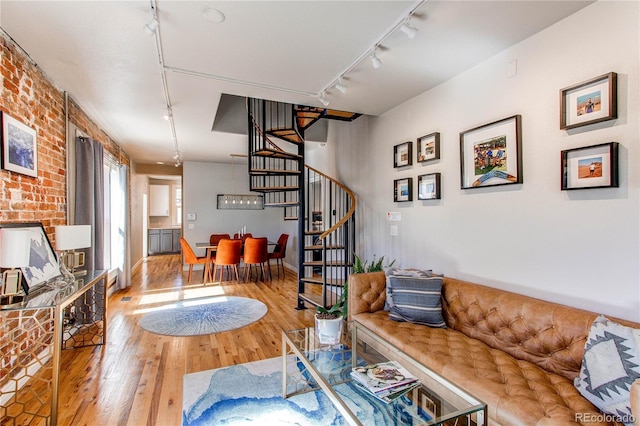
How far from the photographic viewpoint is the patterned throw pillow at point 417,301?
2.52 m

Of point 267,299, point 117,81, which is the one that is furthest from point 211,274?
point 117,81

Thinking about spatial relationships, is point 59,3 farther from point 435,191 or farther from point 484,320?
point 484,320

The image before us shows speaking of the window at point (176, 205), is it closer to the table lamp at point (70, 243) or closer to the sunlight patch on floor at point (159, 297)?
the sunlight patch on floor at point (159, 297)

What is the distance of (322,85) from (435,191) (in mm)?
1592

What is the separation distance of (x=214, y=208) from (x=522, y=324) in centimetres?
722

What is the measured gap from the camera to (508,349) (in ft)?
6.84

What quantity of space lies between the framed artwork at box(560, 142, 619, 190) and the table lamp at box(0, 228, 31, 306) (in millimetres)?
3679

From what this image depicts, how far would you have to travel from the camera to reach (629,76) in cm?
178

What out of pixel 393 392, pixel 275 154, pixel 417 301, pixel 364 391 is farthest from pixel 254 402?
pixel 275 154

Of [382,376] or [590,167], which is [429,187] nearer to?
[590,167]

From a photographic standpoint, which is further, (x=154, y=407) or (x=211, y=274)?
(x=211, y=274)

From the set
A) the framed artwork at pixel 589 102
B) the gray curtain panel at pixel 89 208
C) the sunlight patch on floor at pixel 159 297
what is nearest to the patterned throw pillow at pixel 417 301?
the framed artwork at pixel 589 102

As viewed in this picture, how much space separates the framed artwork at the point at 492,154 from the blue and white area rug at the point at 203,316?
10.1 ft

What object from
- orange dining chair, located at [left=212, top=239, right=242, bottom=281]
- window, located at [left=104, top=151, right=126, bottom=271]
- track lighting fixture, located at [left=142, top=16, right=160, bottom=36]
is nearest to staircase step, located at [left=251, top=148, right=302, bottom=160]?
orange dining chair, located at [left=212, top=239, right=242, bottom=281]
